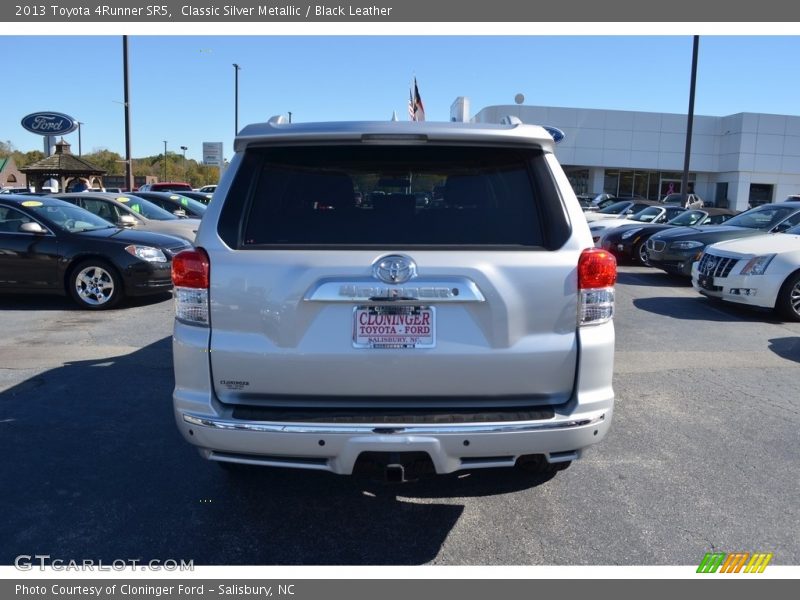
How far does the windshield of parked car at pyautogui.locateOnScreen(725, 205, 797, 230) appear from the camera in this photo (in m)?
11.2

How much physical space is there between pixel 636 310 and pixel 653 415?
188 inches

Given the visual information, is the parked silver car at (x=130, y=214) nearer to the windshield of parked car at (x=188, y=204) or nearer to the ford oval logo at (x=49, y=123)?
the windshield of parked car at (x=188, y=204)

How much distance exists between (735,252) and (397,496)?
7.69m

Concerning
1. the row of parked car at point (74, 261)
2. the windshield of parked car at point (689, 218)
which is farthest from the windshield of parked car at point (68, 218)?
the windshield of parked car at point (689, 218)

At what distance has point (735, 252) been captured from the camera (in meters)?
9.43

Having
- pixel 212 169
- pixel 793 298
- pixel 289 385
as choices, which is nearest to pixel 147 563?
pixel 289 385

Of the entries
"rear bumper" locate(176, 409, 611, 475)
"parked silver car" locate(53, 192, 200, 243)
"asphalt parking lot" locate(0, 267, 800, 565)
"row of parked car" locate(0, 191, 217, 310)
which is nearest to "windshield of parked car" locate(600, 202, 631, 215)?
"parked silver car" locate(53, 192, 200, 243)

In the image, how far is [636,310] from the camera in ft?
31.7

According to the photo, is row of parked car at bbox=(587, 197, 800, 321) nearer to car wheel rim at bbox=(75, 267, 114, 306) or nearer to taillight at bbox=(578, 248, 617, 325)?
taillight at bbox=(578, 248, 617, 325)

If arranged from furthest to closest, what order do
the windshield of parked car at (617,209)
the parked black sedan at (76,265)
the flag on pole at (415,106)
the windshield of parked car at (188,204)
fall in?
the windshield of parked car at (617,209)
the windshield of parked car at (188,204)
the parked black sedan at (76,265)
the flag on pole at (415,106)

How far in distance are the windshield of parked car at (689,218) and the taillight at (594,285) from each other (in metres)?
13.7

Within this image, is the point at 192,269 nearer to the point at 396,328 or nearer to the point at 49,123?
the point at 396,328

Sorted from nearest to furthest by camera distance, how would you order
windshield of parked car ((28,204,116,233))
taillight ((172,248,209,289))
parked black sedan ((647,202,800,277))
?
1. taillight ((172,248,209,289))
2. windshield of parked car ((28,204,116,233))
3. parked black sedan ((647,202,800,277))

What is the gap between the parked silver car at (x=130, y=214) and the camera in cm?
1260
